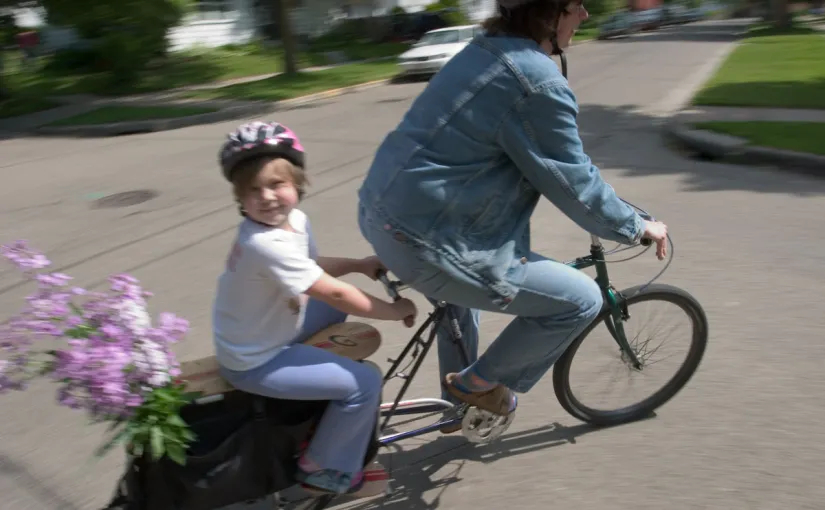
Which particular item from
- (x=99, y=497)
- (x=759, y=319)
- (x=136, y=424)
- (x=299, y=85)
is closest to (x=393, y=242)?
(x=136, y=424)

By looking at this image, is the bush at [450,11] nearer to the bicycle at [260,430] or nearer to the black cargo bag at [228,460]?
the bicycle at [260,430]

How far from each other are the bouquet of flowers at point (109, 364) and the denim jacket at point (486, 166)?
820mm

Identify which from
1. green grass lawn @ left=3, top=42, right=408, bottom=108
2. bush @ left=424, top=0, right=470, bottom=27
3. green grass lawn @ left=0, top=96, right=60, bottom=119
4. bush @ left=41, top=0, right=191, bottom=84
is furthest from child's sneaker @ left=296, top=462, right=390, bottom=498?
bush @ left=424, top=0, right=470, bottom=27

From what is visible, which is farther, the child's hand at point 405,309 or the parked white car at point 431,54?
the parked white car at point 431,54

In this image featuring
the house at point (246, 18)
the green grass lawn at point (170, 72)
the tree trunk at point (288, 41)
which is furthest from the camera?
the house at point (246, 18)

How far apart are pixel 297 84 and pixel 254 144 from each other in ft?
57.6

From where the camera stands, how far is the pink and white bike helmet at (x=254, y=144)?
227cm

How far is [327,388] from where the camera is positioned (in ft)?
8.11

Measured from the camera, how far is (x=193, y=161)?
10.2 m

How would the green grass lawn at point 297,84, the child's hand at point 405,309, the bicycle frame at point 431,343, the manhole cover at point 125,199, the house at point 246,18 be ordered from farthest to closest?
1. the house at point 246,18
2. the green grass lawn at point 297,84
3. the manhole cover at point 125,199
4. the bicycle frame at point 431,343
5. the child's hand at point 405,309

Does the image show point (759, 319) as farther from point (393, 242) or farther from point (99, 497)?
point (99, 497)

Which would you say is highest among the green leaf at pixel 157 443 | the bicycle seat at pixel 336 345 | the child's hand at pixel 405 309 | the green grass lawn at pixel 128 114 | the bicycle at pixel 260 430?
the child's hand at pixel 405 309

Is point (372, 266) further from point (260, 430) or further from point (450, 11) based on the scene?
point (450, 11)

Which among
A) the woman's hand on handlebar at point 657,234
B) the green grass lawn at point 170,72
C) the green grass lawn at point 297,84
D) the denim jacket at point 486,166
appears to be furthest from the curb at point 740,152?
the green grass lawn at point 170,72
